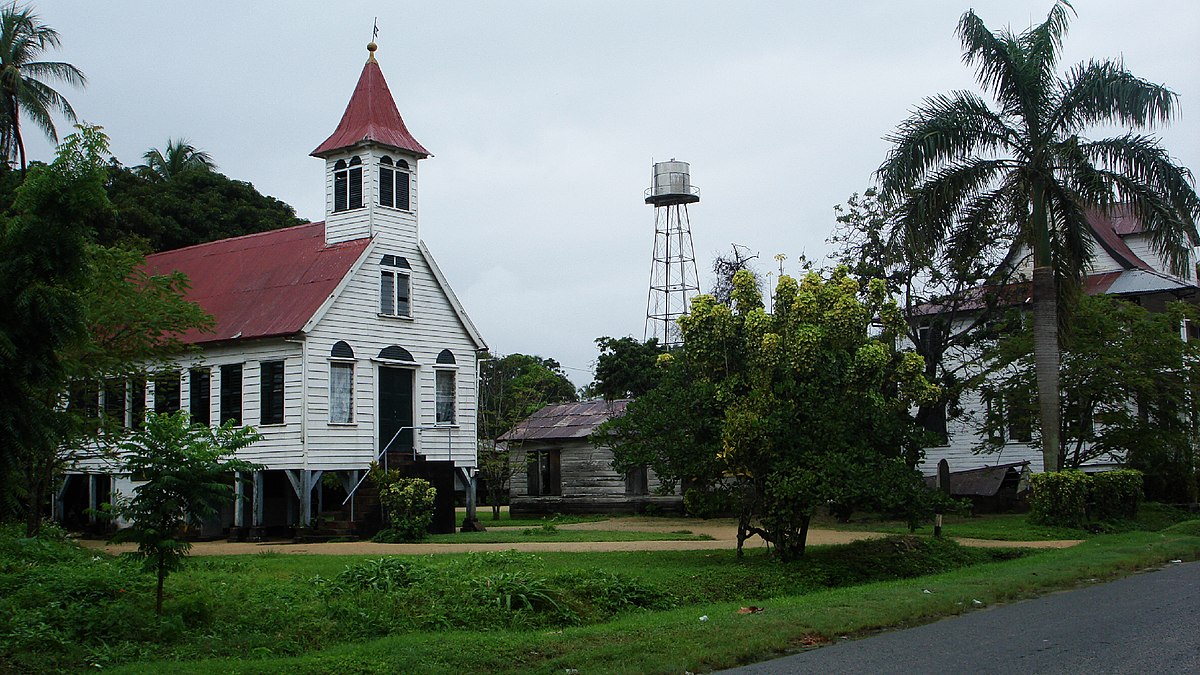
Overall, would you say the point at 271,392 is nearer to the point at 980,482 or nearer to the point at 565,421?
the point at 565,421

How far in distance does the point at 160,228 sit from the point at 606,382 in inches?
694

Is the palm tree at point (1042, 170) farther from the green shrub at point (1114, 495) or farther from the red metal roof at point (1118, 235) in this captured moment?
the red metal roof at point (1118, 235)

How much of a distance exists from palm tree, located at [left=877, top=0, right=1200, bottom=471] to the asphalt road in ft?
38.8

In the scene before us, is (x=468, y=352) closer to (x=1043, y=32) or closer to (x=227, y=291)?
(x=227, y=291)

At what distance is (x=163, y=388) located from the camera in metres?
30.4

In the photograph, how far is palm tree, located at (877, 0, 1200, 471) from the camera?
24297mm

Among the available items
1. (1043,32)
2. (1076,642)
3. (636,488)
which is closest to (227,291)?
(636,488)

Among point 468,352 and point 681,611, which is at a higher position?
point 468,352

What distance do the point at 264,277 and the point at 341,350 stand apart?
4529 mm

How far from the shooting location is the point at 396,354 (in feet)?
102

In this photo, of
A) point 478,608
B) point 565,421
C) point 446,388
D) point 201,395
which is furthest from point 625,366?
point 478,608

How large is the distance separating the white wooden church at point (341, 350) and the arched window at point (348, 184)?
39 millimetres

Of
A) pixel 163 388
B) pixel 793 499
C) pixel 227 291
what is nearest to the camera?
pixel 793 499

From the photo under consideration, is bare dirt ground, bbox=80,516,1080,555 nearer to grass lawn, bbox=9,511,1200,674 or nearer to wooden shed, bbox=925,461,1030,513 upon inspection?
grass lawn, bbox=9,511,1200,674
